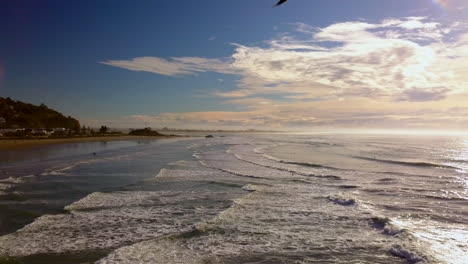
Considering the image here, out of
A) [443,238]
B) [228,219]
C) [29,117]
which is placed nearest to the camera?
[443,238]

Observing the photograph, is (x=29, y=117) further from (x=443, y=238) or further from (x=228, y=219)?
(x=443, y=238)

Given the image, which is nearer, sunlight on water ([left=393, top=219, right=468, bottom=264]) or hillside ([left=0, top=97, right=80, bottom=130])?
sunlight on water ([left=393, top=219, right=468, bottom=264])

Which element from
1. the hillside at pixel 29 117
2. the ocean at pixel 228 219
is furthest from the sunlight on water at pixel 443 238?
the hillside at pixel 29 117

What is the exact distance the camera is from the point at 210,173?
2386cm

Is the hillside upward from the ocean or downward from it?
upward

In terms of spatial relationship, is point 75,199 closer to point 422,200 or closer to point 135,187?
point 135,187

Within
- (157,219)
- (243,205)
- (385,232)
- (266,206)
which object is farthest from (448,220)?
(157,219)

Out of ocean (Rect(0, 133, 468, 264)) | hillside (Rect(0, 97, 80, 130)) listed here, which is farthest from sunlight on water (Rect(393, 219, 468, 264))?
hillside (Rect(0, 97, 80, 130))

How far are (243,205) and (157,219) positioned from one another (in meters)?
3.70

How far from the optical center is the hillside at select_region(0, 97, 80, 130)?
75.2m

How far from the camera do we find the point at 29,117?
261ft

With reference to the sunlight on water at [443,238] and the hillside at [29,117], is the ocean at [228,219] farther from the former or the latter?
the hillside at [29,117]

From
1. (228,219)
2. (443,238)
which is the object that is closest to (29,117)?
(228,219)

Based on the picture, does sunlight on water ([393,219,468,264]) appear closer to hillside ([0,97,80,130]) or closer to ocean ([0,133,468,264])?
ocean ([0,133,468,264])
